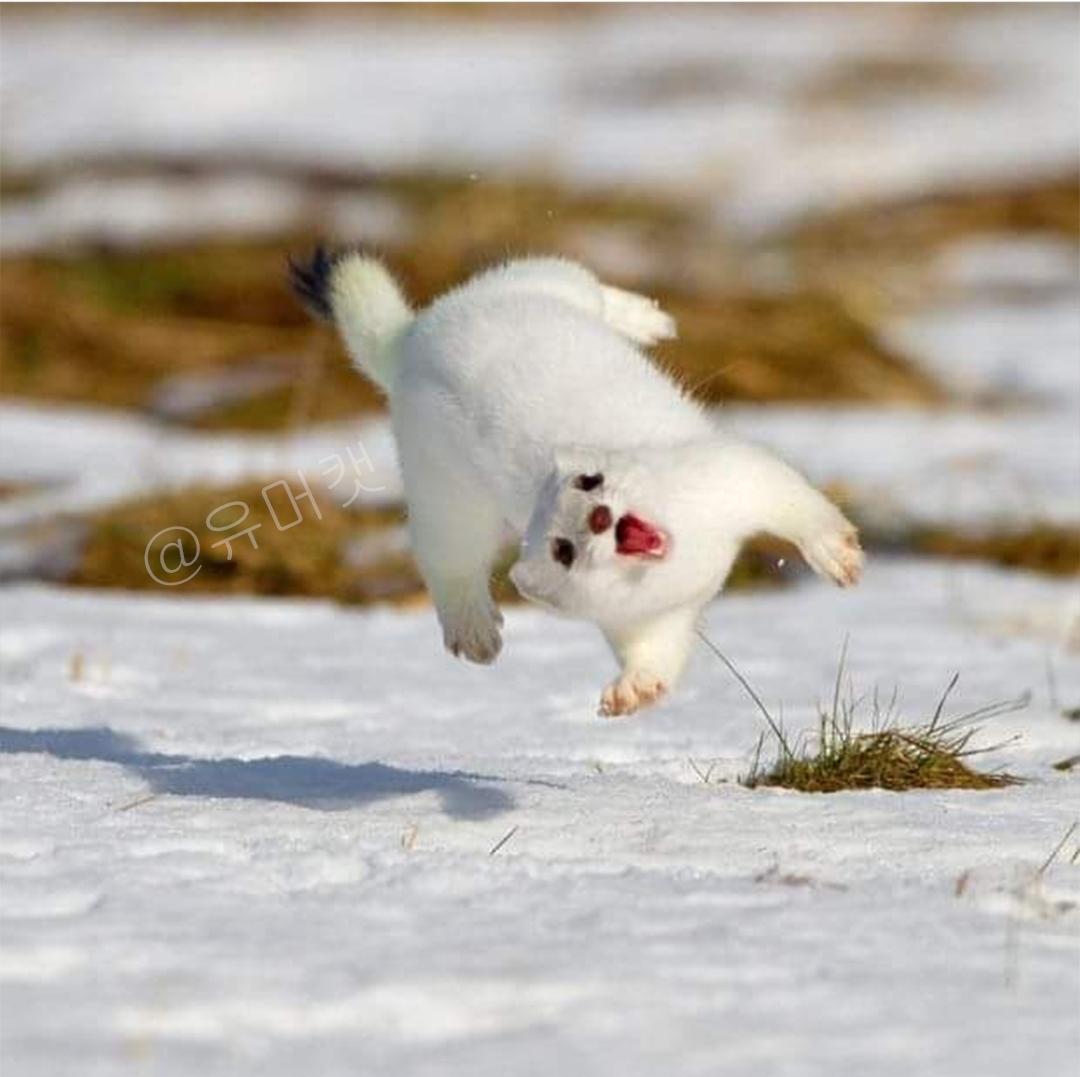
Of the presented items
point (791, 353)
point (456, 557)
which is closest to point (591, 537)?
point (456, 557)

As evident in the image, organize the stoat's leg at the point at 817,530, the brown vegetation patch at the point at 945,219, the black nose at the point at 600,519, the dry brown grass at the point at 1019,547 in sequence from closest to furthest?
the black nose at the point at 600,519
the stoat's leg at the point at 817,530
the dry brown grass at the point at 1019,547
the brown vegetation patch at the point at 945,219

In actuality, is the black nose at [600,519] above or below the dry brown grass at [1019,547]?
below

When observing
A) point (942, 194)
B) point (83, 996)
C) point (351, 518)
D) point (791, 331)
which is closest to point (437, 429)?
point (83, 996)

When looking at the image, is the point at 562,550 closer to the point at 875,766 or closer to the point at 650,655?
the point at 650,655

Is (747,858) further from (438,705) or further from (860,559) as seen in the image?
(438,705)

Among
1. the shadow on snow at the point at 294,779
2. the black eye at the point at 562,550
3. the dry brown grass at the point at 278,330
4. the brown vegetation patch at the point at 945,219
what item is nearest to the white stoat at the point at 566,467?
the black eye at the point at 562,550

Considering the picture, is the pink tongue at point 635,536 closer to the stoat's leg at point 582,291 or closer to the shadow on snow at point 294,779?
the shadow on snow at point 294,779

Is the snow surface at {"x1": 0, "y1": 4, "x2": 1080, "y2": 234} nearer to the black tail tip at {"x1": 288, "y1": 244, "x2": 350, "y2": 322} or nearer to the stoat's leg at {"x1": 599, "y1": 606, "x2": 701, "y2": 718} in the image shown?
the black tail tip at {"x1": 288, "y1": 244, "x2": 350, "y2": 322}
